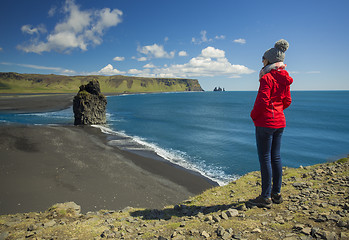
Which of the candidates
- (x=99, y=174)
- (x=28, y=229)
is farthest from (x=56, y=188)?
(x=28, y=229)

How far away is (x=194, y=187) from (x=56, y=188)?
11768 mm

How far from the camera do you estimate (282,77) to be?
4.77m

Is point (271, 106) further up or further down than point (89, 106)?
further up

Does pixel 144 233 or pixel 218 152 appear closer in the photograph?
pixel 144 233

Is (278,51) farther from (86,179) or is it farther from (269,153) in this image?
(86,179)

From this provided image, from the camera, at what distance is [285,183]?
7.54 metres

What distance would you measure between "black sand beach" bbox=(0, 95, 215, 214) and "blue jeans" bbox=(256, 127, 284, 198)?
10312mm

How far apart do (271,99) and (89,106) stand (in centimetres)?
4996

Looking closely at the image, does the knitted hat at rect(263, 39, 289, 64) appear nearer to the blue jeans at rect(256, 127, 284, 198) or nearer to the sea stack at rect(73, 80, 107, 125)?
the blue jeans at rect(256, 127, 284, 198)

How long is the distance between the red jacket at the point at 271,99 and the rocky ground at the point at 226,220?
2.38 meters

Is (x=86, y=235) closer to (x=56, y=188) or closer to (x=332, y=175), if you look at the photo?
(x=332, y=175)

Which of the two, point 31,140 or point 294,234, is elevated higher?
point 294,234

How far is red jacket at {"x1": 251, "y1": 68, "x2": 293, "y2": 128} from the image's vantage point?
467cm

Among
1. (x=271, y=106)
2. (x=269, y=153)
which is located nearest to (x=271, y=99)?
(x=271, y=106)
